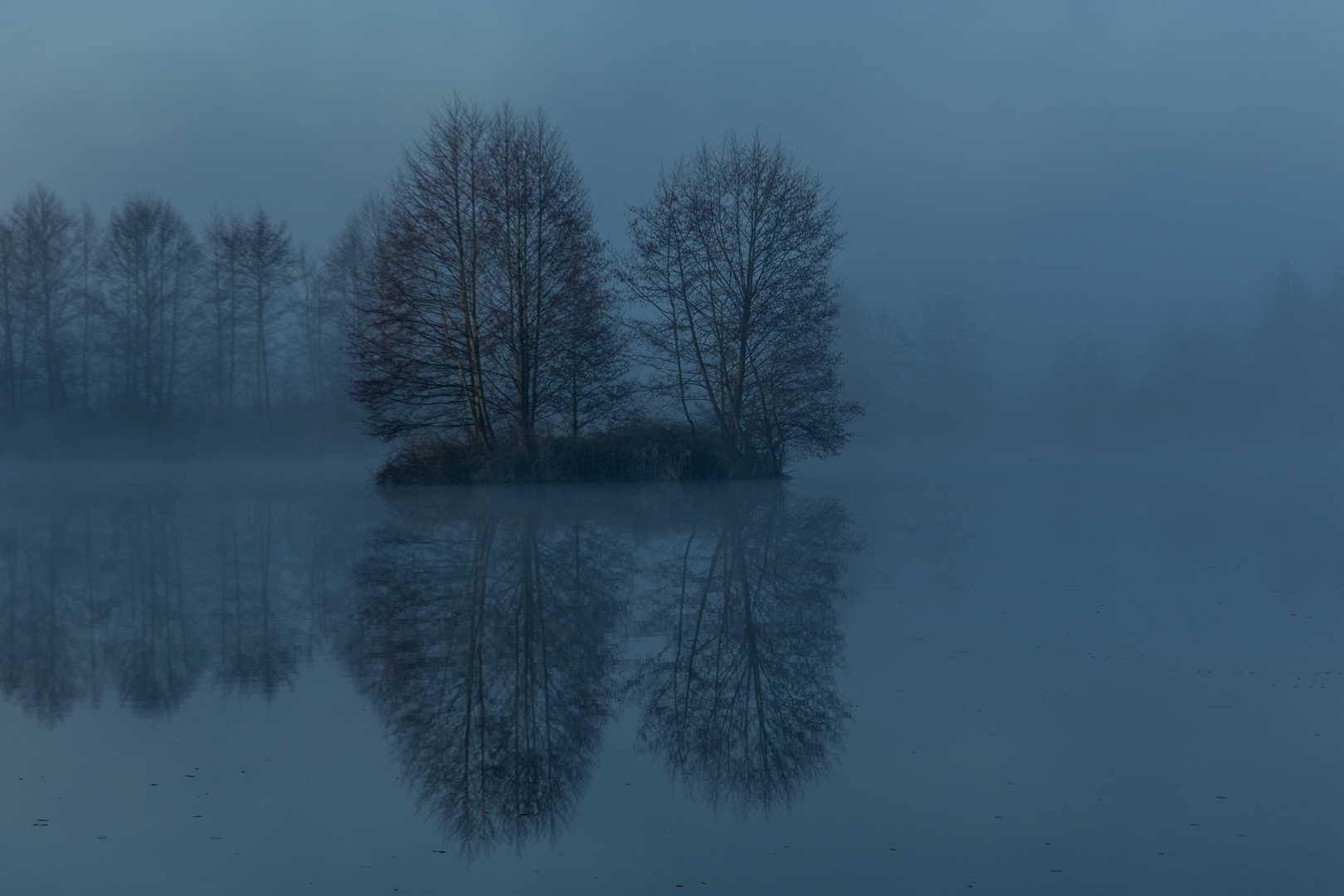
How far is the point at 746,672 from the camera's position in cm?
415

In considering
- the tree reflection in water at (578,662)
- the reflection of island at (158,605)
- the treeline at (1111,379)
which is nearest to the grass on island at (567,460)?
the reflection of island at (158,605)

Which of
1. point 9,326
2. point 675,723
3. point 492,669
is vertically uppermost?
point 9,326

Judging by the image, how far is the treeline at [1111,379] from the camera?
49375 millimetres

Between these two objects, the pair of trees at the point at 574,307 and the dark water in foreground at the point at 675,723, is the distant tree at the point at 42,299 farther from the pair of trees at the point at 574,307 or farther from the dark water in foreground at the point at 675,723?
the dark water in foreground at the point at 675,723

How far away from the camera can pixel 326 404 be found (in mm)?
36594

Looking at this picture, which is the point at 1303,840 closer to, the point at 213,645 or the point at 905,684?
the point at 905,684

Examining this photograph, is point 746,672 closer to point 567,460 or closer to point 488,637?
point 488,637

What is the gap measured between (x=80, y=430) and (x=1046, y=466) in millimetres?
32471

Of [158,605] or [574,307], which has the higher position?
[574,307]

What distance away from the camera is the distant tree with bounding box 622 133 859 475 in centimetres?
1930

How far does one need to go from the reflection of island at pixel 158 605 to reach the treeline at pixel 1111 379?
3955 cm

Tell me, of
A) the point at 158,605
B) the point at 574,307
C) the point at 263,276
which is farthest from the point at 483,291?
the point at 263,276

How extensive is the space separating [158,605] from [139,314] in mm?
34026

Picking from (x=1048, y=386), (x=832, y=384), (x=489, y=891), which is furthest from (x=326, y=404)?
(x=1048, y=386)
